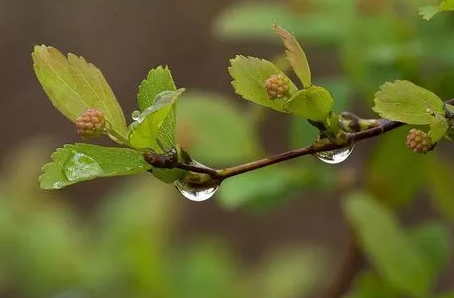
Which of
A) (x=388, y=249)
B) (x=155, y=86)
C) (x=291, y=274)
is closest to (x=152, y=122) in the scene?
(x=155, y=86)

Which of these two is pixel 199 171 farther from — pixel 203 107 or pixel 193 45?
pixel 193 45

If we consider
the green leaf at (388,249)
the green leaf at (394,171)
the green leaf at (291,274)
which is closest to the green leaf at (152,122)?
the green leaf at (388,249)

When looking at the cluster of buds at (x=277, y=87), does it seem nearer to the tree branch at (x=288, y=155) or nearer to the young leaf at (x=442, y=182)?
the tree branch at (x=288, y=155)

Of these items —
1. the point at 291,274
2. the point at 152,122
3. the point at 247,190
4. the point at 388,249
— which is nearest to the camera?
the point at 152,122

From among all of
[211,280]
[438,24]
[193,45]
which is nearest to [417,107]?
[438,24]

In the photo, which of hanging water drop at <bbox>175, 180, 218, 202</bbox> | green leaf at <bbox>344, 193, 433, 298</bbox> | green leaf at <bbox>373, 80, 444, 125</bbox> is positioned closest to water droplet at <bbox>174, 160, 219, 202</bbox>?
hanging water drop at <bbox>175, 180, 218, 202</bbox>

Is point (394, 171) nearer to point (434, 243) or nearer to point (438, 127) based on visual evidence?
point (434, 243)

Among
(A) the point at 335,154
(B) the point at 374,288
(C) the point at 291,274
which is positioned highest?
(A) the point at 335,154
